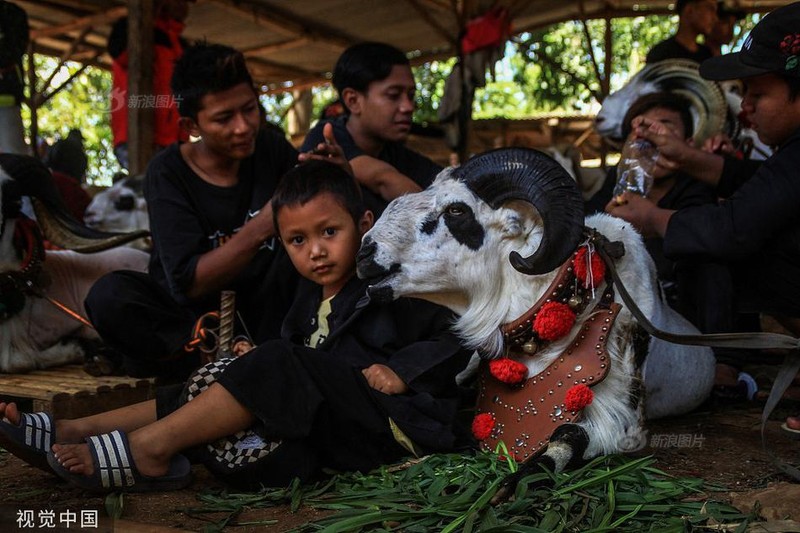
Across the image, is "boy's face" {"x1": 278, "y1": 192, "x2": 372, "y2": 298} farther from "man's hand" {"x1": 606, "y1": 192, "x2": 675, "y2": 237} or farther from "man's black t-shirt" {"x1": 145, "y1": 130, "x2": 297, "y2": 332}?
"man's hand" {"x1": 606, "y1": 192, "x2": 675, "y2": 237}

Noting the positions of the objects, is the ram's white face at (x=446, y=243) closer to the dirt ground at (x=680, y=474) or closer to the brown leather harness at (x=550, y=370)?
the brown leather harness at (x=550, y=370)

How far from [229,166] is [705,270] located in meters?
2.40

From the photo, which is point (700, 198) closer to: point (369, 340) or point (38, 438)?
point (369, 340)

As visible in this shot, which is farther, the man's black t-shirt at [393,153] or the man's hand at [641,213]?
the man's black t-shirt at [393,153]

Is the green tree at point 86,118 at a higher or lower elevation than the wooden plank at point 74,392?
higher

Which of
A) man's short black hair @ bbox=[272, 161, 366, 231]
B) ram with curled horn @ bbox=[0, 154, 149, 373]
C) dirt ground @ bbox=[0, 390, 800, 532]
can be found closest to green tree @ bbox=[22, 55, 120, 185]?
ram with curled horn @ bbox=[0, 154, 149, 373]

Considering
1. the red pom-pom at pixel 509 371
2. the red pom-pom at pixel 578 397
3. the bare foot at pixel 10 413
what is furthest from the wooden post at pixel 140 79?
the red pom-pom at pixel 578 397

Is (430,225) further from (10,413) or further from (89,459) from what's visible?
(10,413)

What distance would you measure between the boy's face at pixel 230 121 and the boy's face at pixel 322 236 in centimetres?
93

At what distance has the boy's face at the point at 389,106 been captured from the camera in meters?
4.36

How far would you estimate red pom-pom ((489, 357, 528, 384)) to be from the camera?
2.81 metres

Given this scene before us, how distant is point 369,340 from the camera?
3039 mm

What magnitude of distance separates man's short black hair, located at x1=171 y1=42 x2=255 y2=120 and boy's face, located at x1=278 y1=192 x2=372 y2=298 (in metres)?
1.10

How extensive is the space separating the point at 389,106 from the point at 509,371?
2024 millimetres
